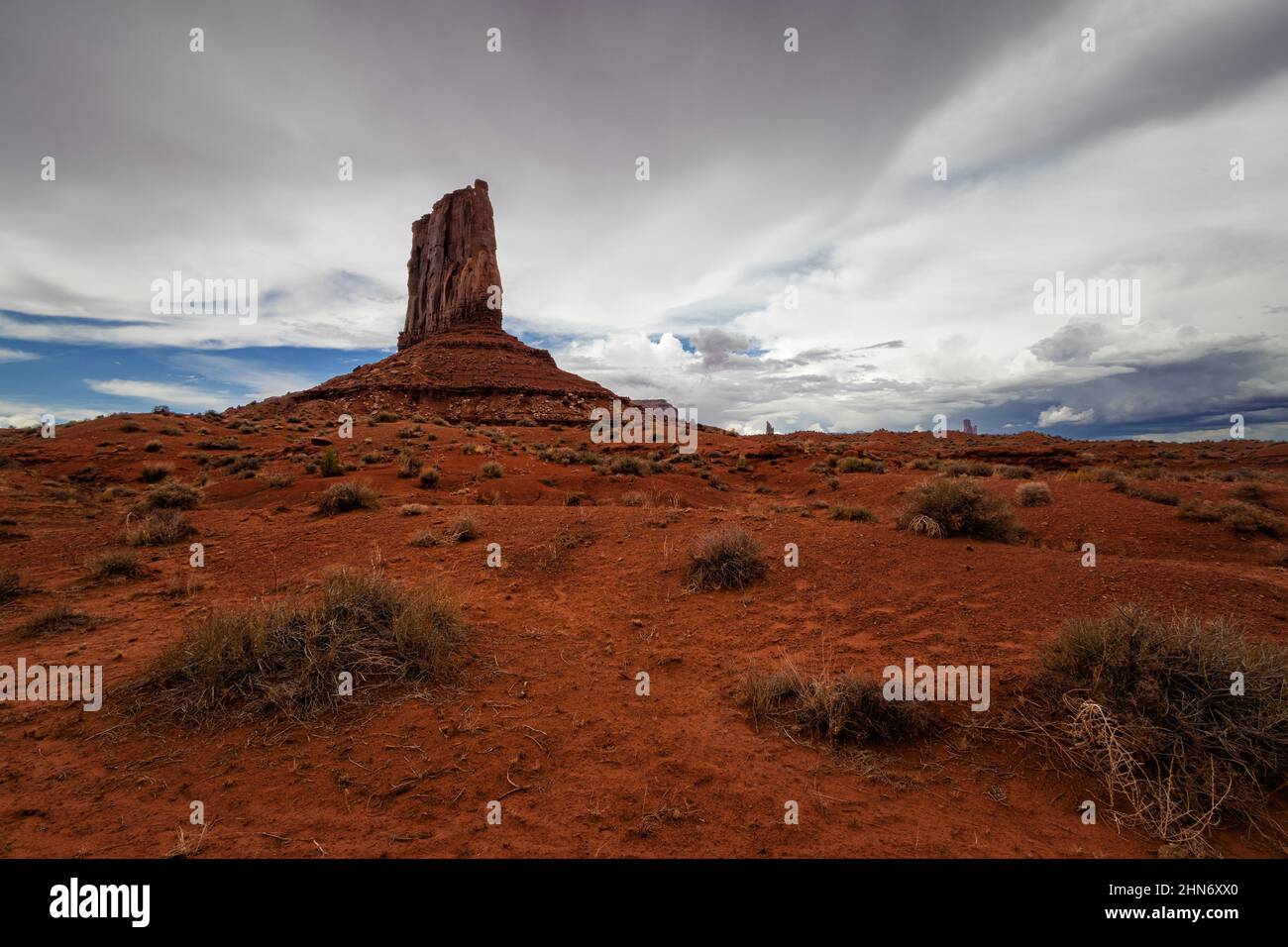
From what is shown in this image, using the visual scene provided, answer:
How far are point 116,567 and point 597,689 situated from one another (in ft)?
26.0

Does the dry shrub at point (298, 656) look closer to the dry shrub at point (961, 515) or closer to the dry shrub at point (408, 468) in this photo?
the dry shrub at point (961, 515)

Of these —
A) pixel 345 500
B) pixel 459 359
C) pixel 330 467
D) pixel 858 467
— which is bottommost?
pixel 345 500

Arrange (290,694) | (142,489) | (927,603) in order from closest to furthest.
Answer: (290,694)
(927,603)
(142,489)

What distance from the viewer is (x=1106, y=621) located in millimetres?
4359

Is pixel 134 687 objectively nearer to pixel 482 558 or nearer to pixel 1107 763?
pixel 482 558

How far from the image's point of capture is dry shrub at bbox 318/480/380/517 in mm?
11586

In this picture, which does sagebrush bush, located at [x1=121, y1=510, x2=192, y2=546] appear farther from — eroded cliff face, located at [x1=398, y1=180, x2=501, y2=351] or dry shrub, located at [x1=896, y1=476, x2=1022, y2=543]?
eroded cliff face, located at [x1=398, y1=180, x2=501, y2=351]

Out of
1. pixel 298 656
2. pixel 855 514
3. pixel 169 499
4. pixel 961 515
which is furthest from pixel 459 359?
pixel 298 656

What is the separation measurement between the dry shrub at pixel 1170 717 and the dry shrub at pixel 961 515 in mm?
4844

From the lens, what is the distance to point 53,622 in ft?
19.3

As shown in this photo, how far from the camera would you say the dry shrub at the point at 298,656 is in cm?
429

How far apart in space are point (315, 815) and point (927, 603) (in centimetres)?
670

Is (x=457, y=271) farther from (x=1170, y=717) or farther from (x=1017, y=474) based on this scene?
(x=1170, y=717)
